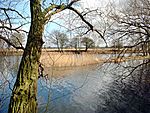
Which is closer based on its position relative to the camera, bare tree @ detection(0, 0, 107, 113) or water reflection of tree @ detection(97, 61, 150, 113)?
bare tree @ detection(0, 0, 107, 113)

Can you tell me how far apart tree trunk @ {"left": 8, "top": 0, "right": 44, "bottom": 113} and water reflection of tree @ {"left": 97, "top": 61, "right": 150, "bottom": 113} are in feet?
27.5

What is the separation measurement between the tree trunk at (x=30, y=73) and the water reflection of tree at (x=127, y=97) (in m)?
8.39

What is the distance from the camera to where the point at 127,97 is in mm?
13703

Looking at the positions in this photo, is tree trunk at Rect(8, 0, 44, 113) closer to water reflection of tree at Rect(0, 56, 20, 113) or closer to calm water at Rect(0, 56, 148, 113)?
water reflection of tree at Rect(0, 56, 20, 113)

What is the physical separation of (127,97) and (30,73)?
447 inches

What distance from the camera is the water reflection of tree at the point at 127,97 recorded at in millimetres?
11523

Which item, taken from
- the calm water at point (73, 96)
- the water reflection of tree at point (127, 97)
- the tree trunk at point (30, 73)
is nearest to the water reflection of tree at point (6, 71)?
the tree trunk at point (30, 73)

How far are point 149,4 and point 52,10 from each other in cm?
1001

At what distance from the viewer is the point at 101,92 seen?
1505cm

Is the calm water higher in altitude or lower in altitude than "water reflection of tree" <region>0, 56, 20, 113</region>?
lower

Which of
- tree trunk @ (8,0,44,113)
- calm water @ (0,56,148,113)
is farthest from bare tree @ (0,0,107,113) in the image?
calm water @ (0,56,148,113)

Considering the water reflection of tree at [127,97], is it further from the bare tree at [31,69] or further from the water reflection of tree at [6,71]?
the bare tree at [31,69]

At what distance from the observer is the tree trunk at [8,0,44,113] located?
3.06 meters

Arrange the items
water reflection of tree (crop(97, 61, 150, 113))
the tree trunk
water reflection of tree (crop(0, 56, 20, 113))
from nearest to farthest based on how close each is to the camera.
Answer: the tree trunk
water reflection of tree (crop(0, 56, 20, 113))
water reflection of tree (crop(97, 61, 150, 113))
